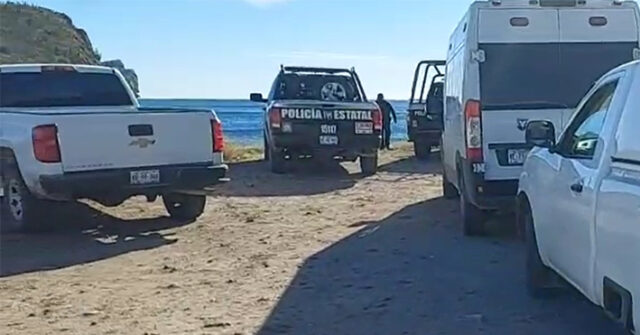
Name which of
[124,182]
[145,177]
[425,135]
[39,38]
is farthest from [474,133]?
[39,38]

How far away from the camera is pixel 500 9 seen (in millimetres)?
8844

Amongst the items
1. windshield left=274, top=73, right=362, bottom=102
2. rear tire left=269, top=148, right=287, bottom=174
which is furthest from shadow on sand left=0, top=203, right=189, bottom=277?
windshield left=274, top=73, right=362, bottom=102

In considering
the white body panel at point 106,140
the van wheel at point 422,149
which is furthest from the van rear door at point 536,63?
the van wheel at point 422,149

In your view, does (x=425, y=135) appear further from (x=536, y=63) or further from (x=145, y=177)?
(x=145, y=177)

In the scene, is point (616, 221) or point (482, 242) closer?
point (616, 221)

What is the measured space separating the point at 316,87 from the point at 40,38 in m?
27.3

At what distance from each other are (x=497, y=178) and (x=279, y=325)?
3.42 meters

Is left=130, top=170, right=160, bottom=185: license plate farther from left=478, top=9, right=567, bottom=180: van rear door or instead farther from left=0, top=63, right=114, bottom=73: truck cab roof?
left=478, top=9, right=567, bottom=180: van rear door

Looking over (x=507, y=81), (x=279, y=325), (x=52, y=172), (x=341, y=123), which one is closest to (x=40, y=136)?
(x=52, y=172)

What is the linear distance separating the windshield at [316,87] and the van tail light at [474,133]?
8.79m

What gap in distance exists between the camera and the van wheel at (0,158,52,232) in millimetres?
9578

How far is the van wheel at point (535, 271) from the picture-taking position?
6.49m

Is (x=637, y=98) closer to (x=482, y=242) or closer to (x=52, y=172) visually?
(x=482, y=242)

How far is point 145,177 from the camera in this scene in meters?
9.58
